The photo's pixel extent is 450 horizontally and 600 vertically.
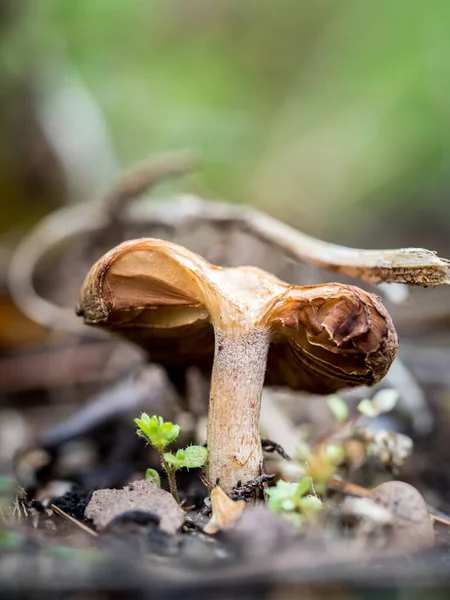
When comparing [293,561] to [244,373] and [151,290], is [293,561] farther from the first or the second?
[151,290]

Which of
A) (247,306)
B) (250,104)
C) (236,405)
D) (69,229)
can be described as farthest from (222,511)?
(250,104)

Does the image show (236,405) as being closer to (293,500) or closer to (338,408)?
(293,500)

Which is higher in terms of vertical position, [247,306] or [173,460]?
[247,306]

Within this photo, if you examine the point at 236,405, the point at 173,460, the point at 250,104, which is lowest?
the point at 173,460

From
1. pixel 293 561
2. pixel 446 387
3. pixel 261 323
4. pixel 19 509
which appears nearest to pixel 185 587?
pixel 293 561

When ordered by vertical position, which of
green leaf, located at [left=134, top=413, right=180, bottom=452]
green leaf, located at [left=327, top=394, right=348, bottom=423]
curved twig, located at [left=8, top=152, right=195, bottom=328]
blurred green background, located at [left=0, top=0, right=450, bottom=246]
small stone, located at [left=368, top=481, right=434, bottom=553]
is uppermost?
blurred green background, located at [left=0, top=0, right=450, bottom=246]

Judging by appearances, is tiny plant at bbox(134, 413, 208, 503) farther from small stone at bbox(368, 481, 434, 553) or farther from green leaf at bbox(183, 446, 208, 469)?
small stone at bbox(368, 481, 434, 553)

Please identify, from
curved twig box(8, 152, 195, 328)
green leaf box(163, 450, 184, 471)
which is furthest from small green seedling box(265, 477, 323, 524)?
curved twig box(8, 152, 195, 328)
